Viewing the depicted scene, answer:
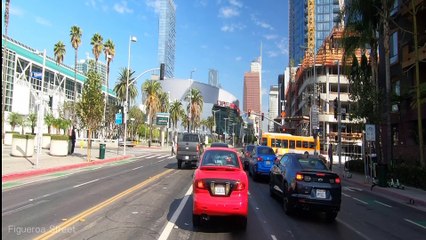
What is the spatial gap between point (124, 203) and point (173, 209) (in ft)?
5.63

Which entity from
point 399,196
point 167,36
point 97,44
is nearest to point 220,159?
point 399,196

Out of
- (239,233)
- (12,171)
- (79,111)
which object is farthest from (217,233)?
(79,111)

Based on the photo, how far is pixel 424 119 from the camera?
96.2 ft

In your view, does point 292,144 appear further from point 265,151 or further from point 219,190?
point 219,190

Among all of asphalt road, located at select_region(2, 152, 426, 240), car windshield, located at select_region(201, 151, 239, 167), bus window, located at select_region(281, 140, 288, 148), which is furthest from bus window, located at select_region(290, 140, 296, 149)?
car windshield, located at select_region(201, 151, 239, 167)

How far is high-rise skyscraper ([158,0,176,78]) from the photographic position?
8569 centimetres

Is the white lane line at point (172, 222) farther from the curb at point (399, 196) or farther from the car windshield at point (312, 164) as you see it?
the curb at point (399, 196)

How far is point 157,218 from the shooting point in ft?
32.5

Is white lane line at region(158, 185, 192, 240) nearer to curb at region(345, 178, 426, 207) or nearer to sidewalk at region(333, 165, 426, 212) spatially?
sidewalk at region(333, 165, 426, 212)

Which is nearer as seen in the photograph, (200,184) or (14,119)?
(200,184)

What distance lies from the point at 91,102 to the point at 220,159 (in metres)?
22.8

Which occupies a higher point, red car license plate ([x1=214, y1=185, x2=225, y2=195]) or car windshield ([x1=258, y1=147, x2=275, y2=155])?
car windshield ([x1=258, y1=147, x2=275, y2=155])

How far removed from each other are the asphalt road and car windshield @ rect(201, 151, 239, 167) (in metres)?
1.45

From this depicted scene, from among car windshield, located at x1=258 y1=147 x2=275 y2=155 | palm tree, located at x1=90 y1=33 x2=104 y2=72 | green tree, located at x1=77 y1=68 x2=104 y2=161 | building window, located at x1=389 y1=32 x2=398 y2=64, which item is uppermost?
palm tree, located at x1=90 y1=33 x2=104 y2=72
